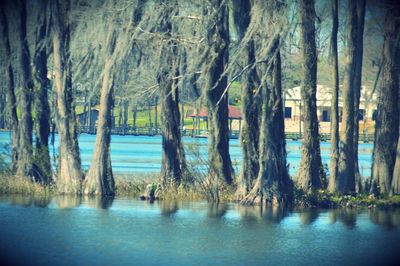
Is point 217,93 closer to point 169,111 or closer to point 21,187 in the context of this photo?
point 169,111

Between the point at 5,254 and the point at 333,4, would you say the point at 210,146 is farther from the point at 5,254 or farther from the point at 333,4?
the point at 5,254

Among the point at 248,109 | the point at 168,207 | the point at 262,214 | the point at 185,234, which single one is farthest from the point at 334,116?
the point at 185,234

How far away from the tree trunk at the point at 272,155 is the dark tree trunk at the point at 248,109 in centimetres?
46

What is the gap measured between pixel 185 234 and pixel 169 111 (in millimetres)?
7569

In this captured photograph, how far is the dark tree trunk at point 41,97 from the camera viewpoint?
30953 mm

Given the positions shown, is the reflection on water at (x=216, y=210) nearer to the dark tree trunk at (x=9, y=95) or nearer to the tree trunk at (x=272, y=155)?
the tree trunk at (x=272, y=155)

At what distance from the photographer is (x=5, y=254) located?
69.2 feet

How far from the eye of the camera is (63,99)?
101 ft

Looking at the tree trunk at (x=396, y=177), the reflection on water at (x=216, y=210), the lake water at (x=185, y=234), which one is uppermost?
the tree trunk at (x=396, y=177)

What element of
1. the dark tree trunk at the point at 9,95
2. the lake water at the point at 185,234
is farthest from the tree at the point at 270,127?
the dark tree trunk at the point at 9,95

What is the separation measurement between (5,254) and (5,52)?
1251cm

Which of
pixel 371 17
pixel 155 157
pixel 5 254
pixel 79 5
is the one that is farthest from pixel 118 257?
pixel 155 157

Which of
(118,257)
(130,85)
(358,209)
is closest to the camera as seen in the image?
(118,257)

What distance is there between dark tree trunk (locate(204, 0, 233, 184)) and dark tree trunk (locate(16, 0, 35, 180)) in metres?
5.93
